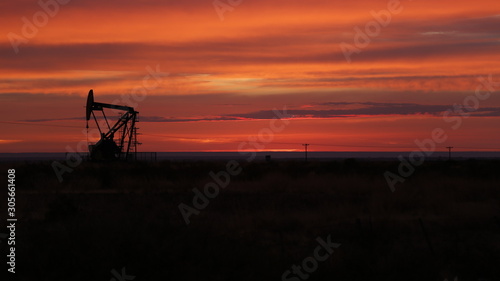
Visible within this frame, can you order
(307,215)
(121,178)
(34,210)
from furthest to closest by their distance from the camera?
(121,178)
(34,210)
(307,215)

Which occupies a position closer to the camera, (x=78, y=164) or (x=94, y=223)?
(x=94, y=223)

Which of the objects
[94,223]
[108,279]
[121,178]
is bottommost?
[108,279]

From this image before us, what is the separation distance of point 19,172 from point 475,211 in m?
42.5

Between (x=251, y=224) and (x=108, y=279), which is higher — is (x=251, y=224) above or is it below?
above

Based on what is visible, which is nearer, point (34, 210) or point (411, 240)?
point (411, 240)

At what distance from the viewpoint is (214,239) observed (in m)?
20.5

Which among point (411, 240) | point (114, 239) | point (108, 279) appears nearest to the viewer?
point (108, 279)

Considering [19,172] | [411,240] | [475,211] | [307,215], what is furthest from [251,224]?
[19,172]

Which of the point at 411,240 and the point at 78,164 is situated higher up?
the point at 78,164

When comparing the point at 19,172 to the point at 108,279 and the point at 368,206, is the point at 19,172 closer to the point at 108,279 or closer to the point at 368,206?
the point at 368,206

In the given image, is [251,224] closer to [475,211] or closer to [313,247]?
[313,247]

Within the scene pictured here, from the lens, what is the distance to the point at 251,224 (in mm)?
24734

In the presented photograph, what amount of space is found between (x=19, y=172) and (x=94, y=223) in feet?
132

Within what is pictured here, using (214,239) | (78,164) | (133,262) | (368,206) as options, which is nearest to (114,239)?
(133,262)
